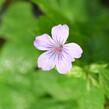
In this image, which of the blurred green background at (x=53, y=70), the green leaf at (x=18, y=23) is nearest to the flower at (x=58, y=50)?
the blurred green background at (x=53, y=70)

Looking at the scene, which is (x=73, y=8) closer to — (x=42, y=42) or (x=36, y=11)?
(x=36, y=11)

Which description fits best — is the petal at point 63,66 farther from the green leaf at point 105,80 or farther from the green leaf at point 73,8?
the green leaf at point 73,8

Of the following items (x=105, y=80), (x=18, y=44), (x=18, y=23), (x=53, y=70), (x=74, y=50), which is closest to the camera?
(x=74, y=50)

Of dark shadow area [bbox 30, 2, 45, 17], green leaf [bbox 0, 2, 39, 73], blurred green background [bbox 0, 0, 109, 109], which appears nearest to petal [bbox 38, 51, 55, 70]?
blurred green background [bbox 0, 0, 109, 109]

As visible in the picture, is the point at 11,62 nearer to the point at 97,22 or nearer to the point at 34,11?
the point at 34,11

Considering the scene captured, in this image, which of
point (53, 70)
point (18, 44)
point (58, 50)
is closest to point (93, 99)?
point (58, 50)

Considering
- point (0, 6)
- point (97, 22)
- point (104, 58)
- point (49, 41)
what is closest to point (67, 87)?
point (104, 58)
